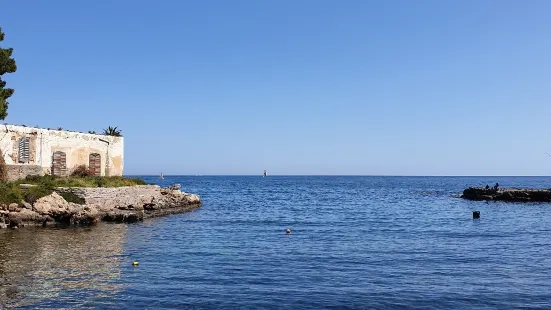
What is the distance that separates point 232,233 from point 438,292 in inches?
707

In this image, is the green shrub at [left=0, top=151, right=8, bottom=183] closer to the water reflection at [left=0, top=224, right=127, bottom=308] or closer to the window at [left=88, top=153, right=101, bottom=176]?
the water reflection at [left=0, top=224, right=127, bottom=308]


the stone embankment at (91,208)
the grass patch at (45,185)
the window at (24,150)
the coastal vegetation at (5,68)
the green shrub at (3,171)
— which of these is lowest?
the stone embankment at (91,208)

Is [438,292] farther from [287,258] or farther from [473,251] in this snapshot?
[473,251]

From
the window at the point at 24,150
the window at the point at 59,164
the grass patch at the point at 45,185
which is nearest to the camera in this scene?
the grass patch at the point at 45,185

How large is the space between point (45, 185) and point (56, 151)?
753cm

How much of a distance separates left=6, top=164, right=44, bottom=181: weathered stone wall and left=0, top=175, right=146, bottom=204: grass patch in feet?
1.98

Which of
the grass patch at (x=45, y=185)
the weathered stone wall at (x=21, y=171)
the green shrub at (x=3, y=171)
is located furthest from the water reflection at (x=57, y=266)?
the weathered stone wall at (x=21, y=171)

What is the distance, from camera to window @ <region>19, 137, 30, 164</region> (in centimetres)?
4188

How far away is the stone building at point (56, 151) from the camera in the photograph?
134 feet

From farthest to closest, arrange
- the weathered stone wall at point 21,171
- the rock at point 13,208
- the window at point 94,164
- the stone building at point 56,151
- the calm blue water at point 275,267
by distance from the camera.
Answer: the window at point 94,164 < the stone building at point 56,151 < the weathered stone wall at point 21,171 < the rock at point 13,208 < the calm blue water at point 275,267

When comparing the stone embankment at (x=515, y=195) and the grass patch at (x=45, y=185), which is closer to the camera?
the grass patch at (x=45, y=185)

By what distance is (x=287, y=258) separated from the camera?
22.9 m

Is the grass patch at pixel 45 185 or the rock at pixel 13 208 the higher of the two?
the grass patch at pixel 45 185

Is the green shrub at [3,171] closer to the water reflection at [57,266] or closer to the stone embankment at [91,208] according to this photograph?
the stone embankment at [91,208]
